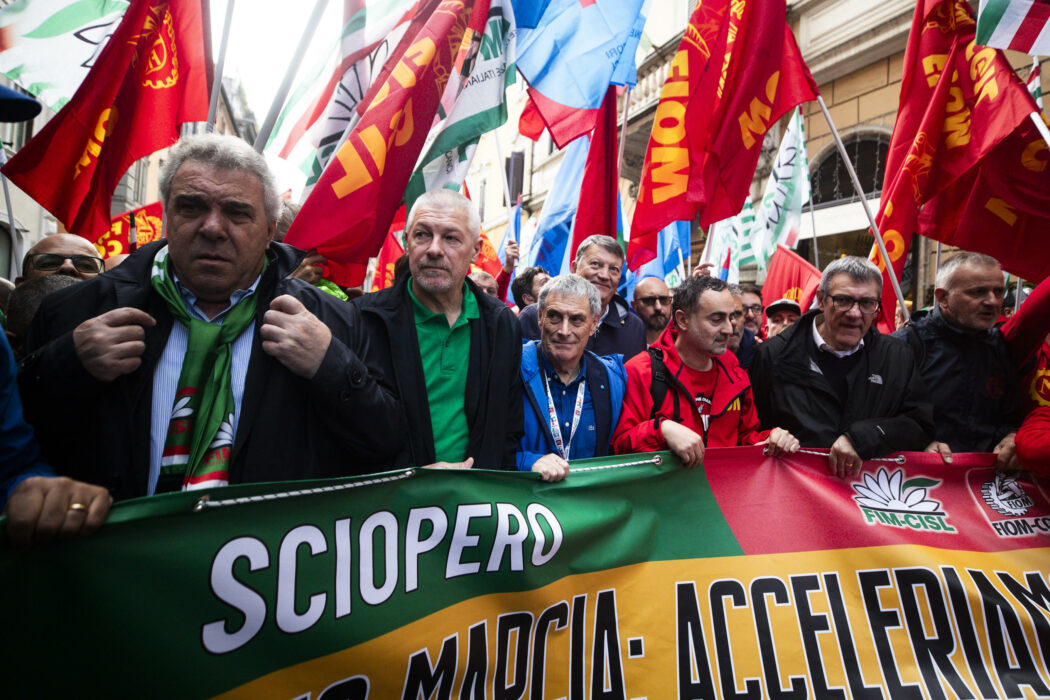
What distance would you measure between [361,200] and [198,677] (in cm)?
220

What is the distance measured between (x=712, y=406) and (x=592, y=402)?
21.6 inches

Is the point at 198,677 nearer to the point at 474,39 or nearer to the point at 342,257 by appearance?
the point at 342,257

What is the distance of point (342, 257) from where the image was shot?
3.11 m

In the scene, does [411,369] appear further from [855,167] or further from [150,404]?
[855,167]

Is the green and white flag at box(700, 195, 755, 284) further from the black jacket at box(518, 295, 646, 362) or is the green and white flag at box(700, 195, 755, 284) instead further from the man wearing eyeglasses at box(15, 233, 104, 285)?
the man wearing eyeglasses at box(15, 233, 104, 285)

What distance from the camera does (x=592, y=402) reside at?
2.81 meters

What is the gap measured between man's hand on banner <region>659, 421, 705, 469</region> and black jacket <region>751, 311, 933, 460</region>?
0.71m

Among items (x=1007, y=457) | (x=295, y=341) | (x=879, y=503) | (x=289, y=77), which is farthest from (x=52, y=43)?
(x=1007, y=457)

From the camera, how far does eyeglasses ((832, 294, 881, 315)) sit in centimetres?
300

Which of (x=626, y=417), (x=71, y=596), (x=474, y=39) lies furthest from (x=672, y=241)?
(x=71, y=596)

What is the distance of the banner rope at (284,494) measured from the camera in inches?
59.3

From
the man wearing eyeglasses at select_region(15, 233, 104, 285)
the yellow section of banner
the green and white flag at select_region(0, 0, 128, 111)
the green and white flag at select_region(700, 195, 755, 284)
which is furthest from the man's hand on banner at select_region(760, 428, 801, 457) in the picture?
the green and white flag at select_region(700, 195, 755, 284)

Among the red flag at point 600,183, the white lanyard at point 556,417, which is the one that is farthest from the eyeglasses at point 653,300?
the white lanyard at point 556,417

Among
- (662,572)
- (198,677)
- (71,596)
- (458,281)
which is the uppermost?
(458,281)
